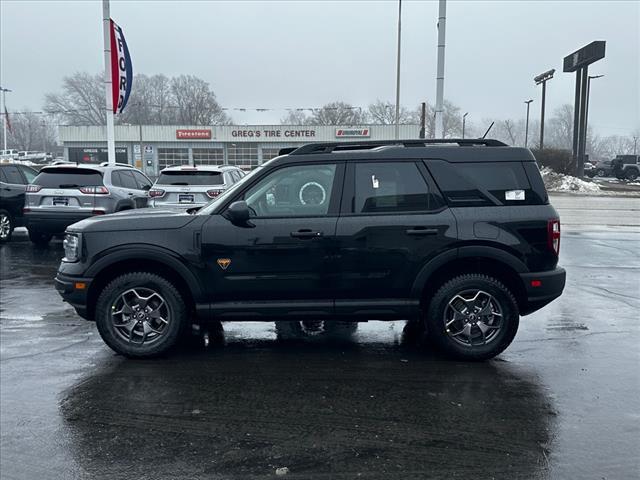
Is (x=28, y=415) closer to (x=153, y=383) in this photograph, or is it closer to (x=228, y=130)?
(x=153, y=383)

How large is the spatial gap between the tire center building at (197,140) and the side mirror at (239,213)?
169 feet

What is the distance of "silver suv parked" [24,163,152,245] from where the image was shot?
10922 mm

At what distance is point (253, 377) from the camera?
481 centimetres

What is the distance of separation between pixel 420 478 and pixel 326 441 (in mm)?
693

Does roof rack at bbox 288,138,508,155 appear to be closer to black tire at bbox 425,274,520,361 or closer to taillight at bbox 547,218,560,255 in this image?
taillight at bbox 547,218,560,255

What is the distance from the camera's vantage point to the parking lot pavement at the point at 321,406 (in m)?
3.39

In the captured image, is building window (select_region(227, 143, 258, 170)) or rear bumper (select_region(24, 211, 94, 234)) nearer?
rear bumper (select_region(24, 211, 94, 234))

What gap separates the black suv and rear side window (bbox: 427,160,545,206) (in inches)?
0.4

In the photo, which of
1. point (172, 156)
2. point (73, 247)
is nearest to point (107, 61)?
point (73, 247)

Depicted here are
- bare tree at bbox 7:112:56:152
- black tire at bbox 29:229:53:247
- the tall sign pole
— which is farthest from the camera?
bare tree at bbox 7:112:56:152

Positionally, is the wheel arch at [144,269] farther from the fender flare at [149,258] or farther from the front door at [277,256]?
the front door at [277,256]

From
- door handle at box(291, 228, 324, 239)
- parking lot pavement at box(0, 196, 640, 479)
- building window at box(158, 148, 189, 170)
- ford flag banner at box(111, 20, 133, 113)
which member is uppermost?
ford flag banner at box(111, 20, 133, 113)

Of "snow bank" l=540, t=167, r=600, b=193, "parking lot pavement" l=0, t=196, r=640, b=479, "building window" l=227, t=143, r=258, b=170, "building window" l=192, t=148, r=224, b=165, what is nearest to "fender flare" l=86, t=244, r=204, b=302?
"parking lot pavement" l=0, t=196, r=640, b=479

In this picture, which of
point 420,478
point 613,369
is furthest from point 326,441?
point 613,369
